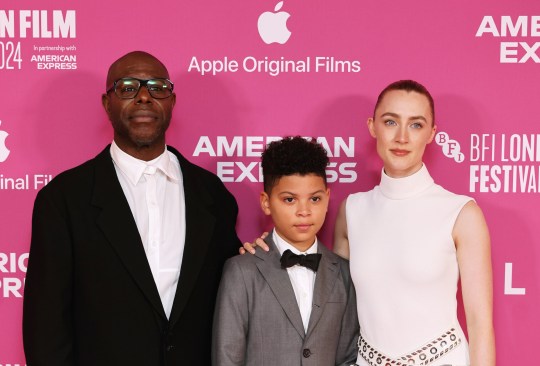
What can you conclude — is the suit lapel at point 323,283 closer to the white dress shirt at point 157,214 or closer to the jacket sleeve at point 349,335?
the jacket sleeve at point 349,335

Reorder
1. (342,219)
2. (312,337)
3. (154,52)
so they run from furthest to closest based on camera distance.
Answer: (154,52), (342,219), (312,337)

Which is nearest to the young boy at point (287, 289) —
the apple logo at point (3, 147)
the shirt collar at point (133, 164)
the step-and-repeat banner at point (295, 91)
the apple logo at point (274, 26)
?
the shirt collar at point (133, 164)

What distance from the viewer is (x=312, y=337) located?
1.92 meters

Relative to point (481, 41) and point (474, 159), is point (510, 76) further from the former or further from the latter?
point (474, 159)

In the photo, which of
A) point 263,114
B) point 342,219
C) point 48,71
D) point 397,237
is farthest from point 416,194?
point 48,71

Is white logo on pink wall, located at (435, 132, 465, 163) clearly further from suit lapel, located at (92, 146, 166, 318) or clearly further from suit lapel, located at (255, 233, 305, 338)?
suit lapel, located at (92, 146, 166, 318)

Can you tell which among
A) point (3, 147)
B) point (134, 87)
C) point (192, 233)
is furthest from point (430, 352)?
point (3, 147)

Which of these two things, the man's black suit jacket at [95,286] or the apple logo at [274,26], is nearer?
the man's black suit jacket at [95,286]

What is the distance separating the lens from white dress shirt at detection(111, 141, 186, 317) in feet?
6.43

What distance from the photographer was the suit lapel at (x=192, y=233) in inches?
76.3

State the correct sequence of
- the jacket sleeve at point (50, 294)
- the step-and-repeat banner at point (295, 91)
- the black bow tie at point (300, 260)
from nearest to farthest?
the jacket sleeve at point (50, 294) → the black bow tie at point (300, 260) → the step-and-repeat banner at point (295, 91)

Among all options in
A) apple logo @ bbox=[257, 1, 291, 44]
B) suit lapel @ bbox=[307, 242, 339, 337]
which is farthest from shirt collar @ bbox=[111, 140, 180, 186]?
apple logo @ bbox=[257, 1, 291, 44]

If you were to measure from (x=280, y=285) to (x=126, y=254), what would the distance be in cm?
51

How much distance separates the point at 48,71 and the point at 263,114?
2.95 feet
